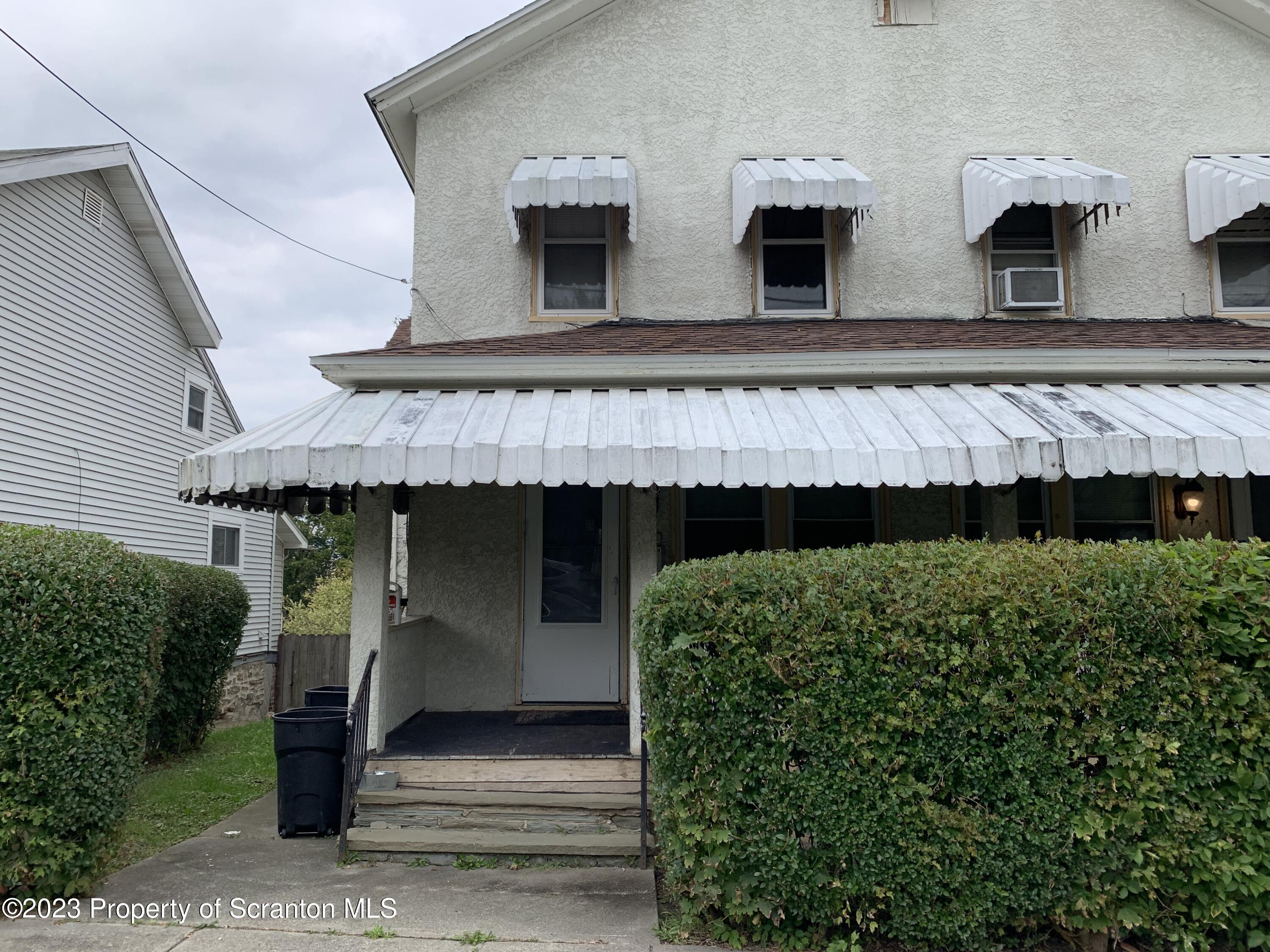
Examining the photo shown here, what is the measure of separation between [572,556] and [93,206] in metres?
10.1

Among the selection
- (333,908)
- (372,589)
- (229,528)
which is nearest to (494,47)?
(372,589)

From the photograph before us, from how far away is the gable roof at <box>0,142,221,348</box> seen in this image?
1145cm

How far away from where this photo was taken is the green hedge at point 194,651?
9578mm

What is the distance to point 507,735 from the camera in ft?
24.3

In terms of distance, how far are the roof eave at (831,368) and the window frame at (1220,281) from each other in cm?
237

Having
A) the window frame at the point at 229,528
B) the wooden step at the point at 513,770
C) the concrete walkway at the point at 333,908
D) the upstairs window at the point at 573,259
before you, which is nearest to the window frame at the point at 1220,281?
the upstairs window at the point at 573,259

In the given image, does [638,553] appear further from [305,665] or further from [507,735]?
[305,665]

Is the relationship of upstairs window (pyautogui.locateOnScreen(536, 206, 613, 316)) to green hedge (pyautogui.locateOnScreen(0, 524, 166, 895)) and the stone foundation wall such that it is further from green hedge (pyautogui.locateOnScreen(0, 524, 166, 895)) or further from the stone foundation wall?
the stone foundation wall

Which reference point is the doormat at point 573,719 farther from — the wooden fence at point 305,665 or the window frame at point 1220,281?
the wooden fence at point 305,665

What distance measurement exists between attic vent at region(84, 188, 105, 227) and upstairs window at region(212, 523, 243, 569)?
19.3ft

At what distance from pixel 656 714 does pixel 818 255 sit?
6.44m

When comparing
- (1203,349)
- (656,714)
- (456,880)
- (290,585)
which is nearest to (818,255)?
(1203,349)

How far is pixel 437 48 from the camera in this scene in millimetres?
9508

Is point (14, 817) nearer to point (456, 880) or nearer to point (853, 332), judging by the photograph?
point (456, 880)
